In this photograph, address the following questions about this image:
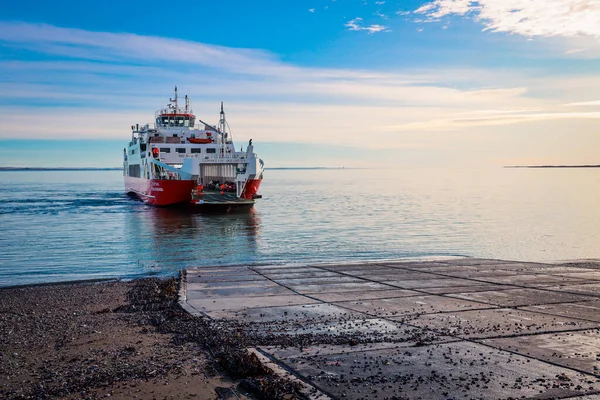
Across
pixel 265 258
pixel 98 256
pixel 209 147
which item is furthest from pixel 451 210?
pixel 98 256

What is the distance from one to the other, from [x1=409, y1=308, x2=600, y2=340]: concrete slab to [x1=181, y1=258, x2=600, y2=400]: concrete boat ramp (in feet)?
0.05

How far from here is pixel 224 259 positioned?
21.3 metres

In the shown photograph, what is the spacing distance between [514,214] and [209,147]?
90.4 feet

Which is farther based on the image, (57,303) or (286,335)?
(57,303)

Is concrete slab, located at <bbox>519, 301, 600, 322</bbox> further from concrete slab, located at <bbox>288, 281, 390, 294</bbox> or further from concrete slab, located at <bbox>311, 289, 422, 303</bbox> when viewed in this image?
concrete slab, located at <bbox>288, 281, 390, 294</bbox>

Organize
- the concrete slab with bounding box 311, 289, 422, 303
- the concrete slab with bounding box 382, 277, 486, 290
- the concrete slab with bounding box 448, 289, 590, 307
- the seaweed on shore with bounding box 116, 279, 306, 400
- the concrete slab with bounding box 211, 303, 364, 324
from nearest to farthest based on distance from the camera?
the seaweed on shore with bounding box 116, 279, 306, 400 < the concrete slab with bounding box 211, 303, 364, 324 < the concrete slab with bounding box 448, 289, 590, 307 < the concrete slab with bounding box 311, 289, 422, 303 < the concrete slab with bounding box 382, 277, 486, 290

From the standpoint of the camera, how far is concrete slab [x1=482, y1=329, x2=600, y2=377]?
22.1ft

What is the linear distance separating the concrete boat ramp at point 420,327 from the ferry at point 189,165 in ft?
95.5

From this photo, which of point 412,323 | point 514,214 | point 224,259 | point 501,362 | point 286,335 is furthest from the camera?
point 514,214

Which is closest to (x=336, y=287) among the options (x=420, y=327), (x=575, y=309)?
(x=420, y=327)

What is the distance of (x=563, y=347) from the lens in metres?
7.39

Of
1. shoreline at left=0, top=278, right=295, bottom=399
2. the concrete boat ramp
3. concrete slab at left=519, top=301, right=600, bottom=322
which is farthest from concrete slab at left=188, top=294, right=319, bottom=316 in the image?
concrete slab at left=519, top=301, right=600, bottom=322

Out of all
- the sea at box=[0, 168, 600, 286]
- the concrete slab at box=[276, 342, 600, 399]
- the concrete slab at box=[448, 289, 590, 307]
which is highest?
the concrete slab at box=[276, 342, 600, 399]

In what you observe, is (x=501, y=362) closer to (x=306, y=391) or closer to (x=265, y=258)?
(x=306, y=391)
